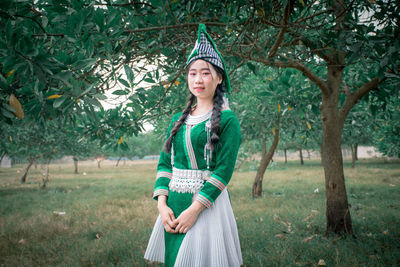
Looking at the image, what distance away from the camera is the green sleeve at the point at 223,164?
175cm

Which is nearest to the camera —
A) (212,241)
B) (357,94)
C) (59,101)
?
(59,101)

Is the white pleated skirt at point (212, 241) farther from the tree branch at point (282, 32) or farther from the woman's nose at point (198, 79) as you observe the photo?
the tree branch at point (282, 32)

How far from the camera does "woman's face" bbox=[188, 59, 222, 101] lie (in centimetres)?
194

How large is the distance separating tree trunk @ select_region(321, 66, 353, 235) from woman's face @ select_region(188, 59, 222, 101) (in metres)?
3.22

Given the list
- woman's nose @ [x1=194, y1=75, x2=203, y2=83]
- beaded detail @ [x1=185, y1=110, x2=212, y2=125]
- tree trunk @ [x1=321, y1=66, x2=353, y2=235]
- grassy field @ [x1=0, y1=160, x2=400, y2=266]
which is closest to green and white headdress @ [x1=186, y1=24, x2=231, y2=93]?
woman's nose @ [x1=194, y1=75, x2=203, y2=83]

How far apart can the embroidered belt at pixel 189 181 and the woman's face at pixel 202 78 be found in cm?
64

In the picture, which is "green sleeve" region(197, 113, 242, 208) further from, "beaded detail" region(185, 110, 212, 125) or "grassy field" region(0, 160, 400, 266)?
"grassy field" region(0, 160, 400, 266)

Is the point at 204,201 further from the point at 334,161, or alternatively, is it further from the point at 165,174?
the point at 334,161

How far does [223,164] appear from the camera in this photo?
1784mm

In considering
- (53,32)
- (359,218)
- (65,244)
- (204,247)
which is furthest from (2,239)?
(359,218)

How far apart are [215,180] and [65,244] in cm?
441

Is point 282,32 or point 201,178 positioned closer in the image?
point 201,178

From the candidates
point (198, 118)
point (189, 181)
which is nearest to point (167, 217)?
point (189, 181)

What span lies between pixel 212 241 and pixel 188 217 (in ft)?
0.79
